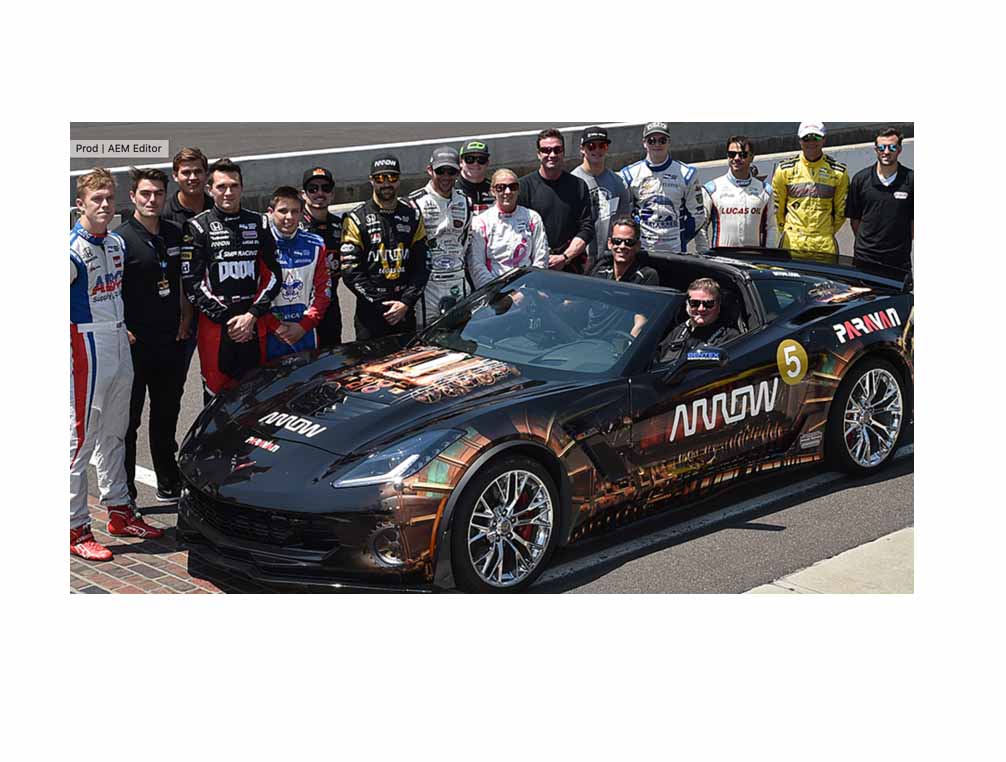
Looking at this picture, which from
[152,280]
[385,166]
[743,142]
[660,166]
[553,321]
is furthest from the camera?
[743,142]

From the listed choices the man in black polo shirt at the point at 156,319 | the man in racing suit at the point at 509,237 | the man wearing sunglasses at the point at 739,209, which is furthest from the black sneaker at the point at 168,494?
the man wearing sunglasses at the point at 739,209

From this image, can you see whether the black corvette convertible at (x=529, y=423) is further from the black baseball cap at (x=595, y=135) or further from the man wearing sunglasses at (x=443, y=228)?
the black baseball cap at (x=595, y=135)

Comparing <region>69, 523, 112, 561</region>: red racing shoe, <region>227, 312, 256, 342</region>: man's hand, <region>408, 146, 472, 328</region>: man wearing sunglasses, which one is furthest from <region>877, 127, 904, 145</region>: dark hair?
<region>69, 523, 112, 561</region>: red racing shoe

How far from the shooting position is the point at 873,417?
7559 mm

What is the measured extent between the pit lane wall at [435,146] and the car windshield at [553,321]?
3.85m

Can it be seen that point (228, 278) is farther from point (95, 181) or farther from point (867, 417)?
point (867, 417)

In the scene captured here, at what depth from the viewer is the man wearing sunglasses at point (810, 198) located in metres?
9.57

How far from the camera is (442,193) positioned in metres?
8.14

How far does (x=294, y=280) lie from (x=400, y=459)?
2.21 meters

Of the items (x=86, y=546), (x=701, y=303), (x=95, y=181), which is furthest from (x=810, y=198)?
(x=86, y=546)

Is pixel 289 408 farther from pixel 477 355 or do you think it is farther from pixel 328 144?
pixel 328 144

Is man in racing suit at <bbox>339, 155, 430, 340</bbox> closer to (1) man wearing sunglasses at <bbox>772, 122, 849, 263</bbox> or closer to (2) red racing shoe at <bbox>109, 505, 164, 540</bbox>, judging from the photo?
(2) red racing shoe at <bbox>109, 505, 164, 540</bbox>

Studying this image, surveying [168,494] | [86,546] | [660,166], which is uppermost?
[660,166]

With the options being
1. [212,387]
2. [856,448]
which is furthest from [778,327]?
[212,387]
